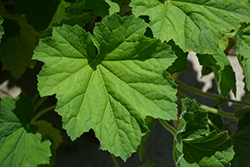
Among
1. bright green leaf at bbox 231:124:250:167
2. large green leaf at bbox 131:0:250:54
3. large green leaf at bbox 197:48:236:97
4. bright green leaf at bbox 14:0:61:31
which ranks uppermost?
large green leaf at bbox 131:0:250:54

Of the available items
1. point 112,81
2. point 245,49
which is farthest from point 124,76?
point 245,49

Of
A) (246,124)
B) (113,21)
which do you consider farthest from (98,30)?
A: (246,124)

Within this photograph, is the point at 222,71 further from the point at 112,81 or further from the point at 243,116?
the point at 112,81

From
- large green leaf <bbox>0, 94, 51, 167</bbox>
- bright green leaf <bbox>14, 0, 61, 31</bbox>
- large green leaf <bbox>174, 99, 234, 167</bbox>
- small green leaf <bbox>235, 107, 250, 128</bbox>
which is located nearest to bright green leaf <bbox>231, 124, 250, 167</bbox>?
small green leaf <bbox>235, 107, 250, 128</bbox>

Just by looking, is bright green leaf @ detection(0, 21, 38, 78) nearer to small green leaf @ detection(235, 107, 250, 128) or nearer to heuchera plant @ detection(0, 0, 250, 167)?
heuchera plant @ detection(0, 0, 250, 167)

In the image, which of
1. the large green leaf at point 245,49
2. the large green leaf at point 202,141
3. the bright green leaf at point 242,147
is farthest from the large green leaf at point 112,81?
the bright green leaf at point 242,147

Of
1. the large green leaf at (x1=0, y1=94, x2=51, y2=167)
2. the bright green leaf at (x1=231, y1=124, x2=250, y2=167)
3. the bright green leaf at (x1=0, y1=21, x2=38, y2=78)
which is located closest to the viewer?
the large green leaf at (x1=0, y1=94, x2=51, y2=167)

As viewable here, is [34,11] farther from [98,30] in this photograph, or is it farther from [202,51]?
[202,51]

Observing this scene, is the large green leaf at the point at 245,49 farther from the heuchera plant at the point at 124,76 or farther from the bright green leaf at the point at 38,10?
the bright green leaf at the point at 38,10
